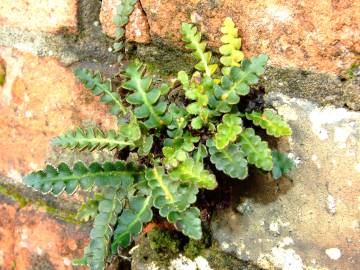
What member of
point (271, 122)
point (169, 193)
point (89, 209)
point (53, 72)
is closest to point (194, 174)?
point (169, 193)

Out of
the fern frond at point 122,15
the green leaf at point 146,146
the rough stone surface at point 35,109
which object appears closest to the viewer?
the green leaf at point 146,146

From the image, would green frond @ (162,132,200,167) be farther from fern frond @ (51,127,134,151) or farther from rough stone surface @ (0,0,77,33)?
rough stone surface @ (0,0,77,33)

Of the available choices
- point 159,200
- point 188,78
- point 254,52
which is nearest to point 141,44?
point 188,78

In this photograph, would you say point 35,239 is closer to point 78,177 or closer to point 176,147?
point 78,177

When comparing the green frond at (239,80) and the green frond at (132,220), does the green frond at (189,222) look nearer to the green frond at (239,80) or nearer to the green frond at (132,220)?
the green frond at (132,220)

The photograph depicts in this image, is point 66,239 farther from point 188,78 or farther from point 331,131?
point 331,131

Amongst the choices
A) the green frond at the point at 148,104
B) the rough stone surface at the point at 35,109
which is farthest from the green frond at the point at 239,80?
the rough stone surface at the point at 35,109

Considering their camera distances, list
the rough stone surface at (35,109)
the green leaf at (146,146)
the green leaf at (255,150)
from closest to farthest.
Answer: the green leaf at (255,150) → the green leaf at (146,146) → the rough stone surface at (35,109)

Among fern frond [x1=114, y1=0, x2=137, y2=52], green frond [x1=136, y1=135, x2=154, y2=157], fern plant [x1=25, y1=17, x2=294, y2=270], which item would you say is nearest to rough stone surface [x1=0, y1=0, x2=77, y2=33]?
fern frond [x1=114, y1=0, x2=137, y2=52]
